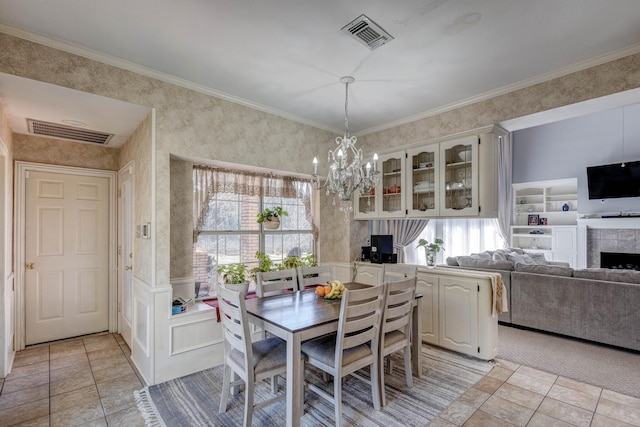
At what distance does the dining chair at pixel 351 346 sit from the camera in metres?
2.13

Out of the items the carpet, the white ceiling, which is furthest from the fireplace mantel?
the white ceiling

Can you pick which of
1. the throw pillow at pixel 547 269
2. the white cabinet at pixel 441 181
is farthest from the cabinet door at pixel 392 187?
the throw pillow at pixel 547 269

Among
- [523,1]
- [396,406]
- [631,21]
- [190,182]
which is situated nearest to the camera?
[523,1]

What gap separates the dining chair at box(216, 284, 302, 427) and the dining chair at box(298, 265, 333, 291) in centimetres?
91

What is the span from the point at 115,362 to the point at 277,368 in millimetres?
2195

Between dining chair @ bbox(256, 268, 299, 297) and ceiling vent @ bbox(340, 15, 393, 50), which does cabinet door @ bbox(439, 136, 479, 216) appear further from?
dining chair @ bbox(256, 268, 299, 297)

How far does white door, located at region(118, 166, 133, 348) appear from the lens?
3.68 metres

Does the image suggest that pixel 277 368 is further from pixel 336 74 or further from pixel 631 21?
pixel 631 21

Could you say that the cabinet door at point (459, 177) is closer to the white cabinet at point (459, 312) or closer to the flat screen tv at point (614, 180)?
the white cabinet at point (459, 312)

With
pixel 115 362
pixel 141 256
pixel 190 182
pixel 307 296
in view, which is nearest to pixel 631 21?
pixel 307 296

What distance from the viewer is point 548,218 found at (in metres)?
7.53

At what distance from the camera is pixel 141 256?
317 centimetres

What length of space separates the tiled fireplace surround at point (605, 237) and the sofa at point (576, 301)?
3.84m

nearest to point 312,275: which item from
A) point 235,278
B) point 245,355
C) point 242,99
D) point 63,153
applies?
point 235,278
